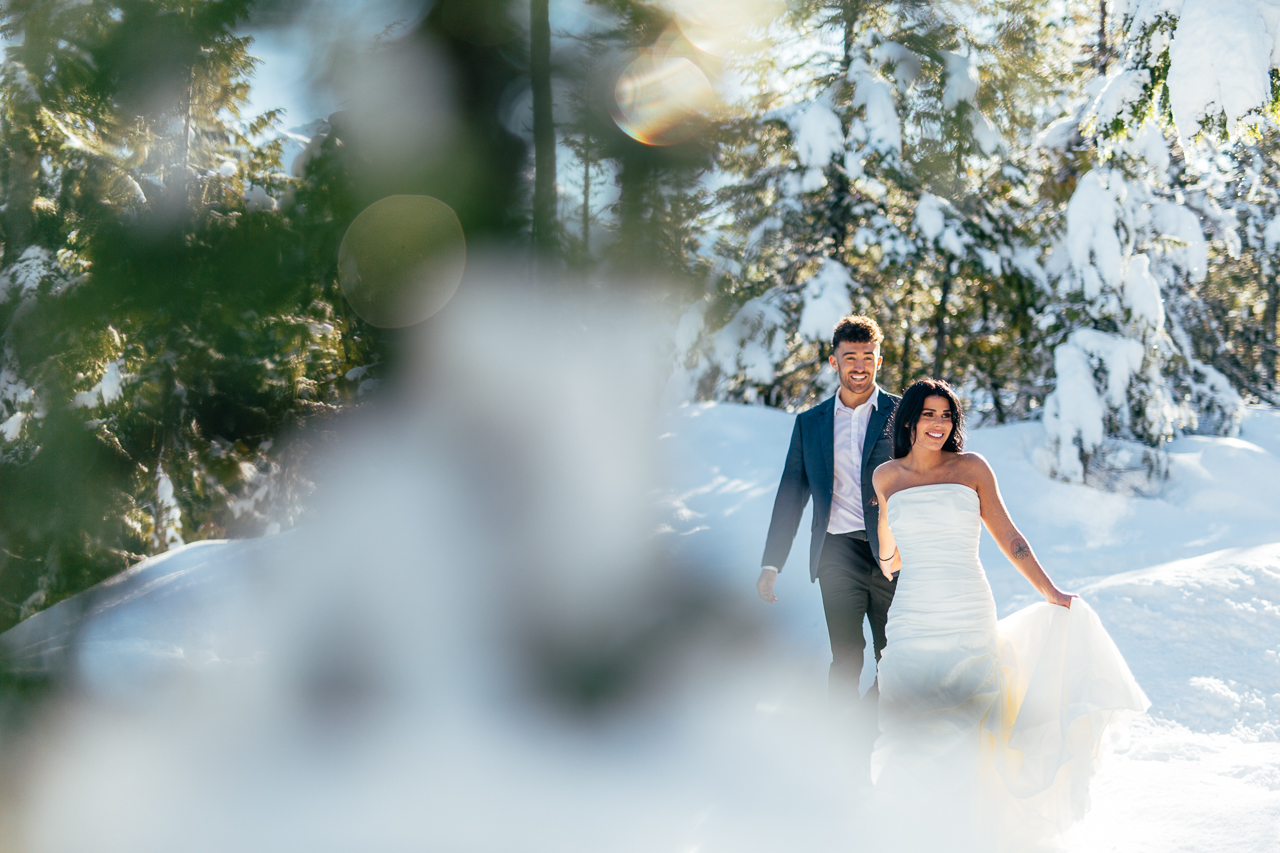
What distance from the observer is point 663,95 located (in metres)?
10.7

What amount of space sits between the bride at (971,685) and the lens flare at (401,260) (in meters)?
5.44

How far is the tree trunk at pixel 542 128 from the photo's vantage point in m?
8.12

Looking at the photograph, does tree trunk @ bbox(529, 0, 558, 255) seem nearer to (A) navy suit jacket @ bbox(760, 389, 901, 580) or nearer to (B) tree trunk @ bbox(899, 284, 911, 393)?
(A) navy suit jacket @ bbox(760, 389, 901, 580)

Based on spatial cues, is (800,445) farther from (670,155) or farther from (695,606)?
(670,155)

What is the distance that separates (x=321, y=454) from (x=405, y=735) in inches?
162

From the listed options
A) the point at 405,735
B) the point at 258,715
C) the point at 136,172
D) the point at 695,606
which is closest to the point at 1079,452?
the point at 695,606

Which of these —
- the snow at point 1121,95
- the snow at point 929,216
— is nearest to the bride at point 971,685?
the snow at point 1121,95

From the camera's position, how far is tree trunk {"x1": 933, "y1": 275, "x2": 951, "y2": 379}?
11.7m

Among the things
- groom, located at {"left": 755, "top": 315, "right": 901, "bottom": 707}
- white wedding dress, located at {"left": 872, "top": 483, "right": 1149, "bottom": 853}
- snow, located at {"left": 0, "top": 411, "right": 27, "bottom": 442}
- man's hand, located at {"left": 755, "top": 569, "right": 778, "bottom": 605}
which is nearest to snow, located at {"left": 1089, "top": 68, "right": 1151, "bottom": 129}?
groom, located at {"left": 755, "top": 315, "right": 901, "bottom": 707}

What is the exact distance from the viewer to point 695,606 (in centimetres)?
670

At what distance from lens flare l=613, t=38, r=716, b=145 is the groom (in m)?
6.93

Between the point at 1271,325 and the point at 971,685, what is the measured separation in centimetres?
1780

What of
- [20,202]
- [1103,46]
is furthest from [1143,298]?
[20,202]

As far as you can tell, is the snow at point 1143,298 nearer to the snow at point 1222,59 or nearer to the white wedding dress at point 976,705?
the snow at point 1222,59
